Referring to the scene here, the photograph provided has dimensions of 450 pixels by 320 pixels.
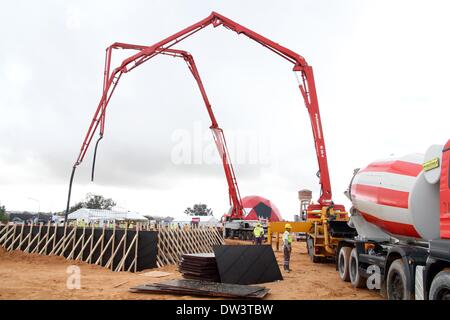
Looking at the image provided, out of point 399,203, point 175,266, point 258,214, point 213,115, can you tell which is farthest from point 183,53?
point 258,214

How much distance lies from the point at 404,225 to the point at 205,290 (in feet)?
17.5

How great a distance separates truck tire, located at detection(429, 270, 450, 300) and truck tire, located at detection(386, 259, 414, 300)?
118 centimetres

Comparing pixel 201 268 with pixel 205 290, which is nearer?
A: pixel 205 290

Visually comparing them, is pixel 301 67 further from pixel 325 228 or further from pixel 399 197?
pixel 399 197

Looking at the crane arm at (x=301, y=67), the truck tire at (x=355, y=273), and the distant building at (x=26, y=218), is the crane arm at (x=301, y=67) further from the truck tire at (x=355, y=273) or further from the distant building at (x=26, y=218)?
the distant building at (x=26, y=218)

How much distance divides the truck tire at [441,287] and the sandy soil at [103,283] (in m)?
4.31

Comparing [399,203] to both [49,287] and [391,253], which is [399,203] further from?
[49,287]

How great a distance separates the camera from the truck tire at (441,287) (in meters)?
6.29

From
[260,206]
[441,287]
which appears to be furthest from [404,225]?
[260,206]

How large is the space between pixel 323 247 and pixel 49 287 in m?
12.0

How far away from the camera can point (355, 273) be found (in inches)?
485

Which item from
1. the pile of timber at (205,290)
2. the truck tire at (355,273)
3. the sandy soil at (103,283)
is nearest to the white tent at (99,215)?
the sandy soil at (103,283)

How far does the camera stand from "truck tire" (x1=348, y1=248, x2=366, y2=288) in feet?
38.8

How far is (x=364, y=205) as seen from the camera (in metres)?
11.7
